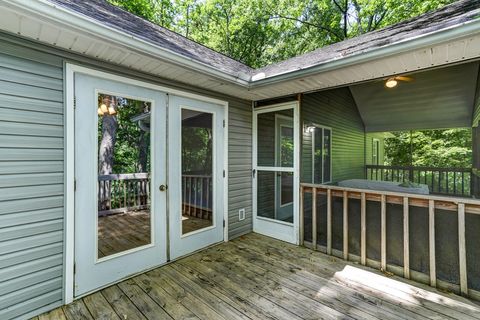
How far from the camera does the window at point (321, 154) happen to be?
5172 mm

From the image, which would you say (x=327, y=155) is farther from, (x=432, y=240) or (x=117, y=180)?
(x=117, y=180)

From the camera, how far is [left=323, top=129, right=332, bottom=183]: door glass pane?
5.65 m

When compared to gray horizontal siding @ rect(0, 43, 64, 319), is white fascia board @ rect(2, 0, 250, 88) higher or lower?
higher

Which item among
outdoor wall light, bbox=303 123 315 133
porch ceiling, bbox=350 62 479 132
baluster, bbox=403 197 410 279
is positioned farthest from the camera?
porch ceiling, bbox=350 62 479 132

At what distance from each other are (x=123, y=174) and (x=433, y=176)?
26.7ft

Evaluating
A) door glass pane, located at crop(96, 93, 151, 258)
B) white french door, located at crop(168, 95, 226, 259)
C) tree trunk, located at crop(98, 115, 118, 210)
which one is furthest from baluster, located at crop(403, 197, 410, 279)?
tree trunk, located at crop(98, 115, 118, 210)

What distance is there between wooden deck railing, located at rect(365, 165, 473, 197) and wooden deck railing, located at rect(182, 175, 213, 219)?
6624 mm

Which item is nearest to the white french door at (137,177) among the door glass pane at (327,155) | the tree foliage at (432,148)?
the door glass pane at (327,155)

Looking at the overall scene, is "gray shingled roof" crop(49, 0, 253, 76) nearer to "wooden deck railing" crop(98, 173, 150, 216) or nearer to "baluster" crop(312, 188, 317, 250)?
"wooden deck railing" crop(98, 173, 150, 216)

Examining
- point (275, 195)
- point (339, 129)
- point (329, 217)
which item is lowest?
point (329, 217)

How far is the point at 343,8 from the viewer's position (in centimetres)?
1200

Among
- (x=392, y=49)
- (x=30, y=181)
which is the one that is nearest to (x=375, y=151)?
(x=392, y=49)

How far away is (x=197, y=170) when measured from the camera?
3430 mm

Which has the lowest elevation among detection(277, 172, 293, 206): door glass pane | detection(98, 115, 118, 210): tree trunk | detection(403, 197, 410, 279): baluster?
detection(403, 197, 410, 279): baluster
